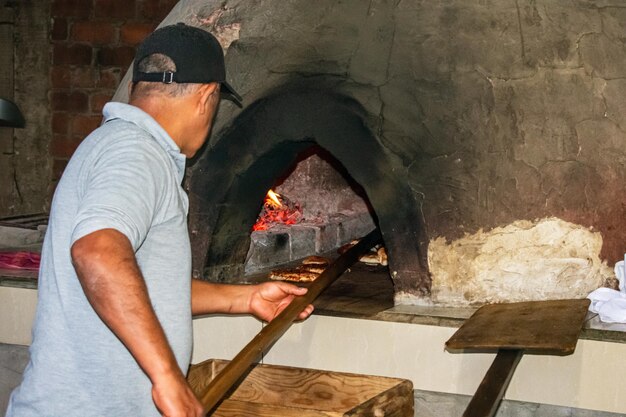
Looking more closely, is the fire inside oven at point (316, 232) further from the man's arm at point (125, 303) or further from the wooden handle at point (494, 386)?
the man's arm at point (125, 303)

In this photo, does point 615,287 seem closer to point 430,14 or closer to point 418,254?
point 418,254

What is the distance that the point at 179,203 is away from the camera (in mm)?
2307

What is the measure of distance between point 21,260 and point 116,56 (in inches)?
93.5

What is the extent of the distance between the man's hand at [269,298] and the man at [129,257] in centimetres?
57

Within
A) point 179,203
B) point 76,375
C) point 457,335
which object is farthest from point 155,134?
point 457,335

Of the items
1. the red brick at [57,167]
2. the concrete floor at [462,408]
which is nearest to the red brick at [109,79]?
the red brick at [57,167]

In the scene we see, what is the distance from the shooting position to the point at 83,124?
6582mm

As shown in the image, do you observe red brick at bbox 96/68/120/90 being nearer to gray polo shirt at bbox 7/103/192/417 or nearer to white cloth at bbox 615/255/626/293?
white cloth at bbox 615/255/626/293

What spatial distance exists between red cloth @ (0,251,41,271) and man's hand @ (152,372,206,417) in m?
2.62

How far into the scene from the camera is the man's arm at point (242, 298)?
2768mm

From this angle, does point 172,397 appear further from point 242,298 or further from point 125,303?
point 242,298

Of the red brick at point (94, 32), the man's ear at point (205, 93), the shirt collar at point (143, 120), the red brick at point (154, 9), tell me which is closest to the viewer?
the shirt collar at point (143, 120)

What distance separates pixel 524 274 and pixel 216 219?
138 centimetres

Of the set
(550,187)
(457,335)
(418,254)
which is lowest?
(457,335)
